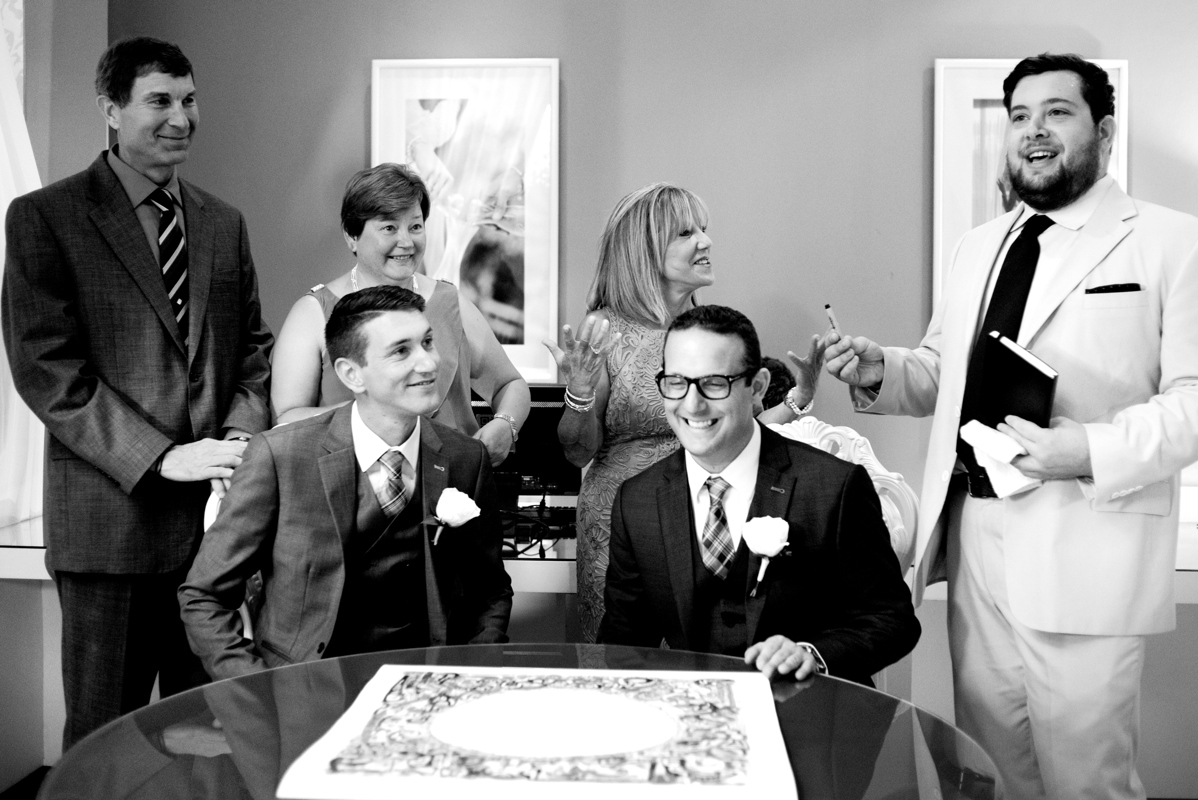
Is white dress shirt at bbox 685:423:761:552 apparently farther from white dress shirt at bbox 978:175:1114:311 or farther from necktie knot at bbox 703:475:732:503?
white dress shirt at bbox 978:175:1114:311

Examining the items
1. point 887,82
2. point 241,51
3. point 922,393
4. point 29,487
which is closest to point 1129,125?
point 887,82

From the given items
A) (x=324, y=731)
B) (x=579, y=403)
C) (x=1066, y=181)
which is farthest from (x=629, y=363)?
(x=324, y=731)

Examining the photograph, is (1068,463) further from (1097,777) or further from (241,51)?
(241,51)

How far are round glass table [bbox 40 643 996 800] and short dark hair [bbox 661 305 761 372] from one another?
2.35ft

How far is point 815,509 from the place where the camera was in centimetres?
235

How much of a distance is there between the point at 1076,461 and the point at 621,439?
1192mm

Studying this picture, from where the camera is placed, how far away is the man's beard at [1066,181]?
8.00ft

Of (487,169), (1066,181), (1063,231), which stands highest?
(487,169)

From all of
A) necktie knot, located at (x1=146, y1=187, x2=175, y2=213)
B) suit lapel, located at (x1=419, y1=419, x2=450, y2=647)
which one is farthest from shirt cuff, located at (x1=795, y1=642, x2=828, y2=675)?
necktie knot, located at (x1=146, y1=187, x2=175, y2=213)

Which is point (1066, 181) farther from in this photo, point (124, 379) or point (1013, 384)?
point (124, 379)

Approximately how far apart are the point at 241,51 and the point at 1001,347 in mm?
3733

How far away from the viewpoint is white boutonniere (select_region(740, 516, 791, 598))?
2.12m

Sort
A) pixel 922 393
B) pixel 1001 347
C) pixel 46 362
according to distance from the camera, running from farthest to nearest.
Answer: pixel 922 393, pixel 46 362, pixel 1001 347

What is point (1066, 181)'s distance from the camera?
245cm
